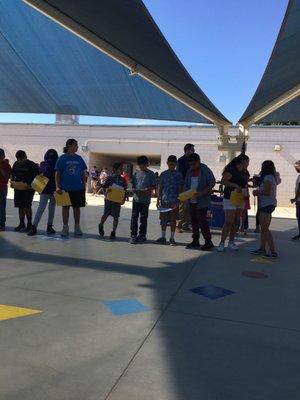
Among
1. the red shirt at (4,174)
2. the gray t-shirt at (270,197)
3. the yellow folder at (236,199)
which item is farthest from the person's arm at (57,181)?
the gray t-shirt at (270,197)

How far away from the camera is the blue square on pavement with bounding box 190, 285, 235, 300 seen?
5269 mm

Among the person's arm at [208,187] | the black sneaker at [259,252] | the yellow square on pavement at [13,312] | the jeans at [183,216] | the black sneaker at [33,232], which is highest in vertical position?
the person's arm at [208,187]

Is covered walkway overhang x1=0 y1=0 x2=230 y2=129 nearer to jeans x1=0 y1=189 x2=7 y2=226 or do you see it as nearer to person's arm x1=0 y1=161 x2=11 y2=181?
person's arm x1=0 y1=161 x2=11 y2=181

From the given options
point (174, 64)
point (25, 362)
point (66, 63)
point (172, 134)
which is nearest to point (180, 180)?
point (174, 64)

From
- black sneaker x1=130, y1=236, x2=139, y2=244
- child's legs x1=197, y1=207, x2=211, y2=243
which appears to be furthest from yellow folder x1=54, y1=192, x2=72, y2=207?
child's legs x1=197, y1=207, x2=211, y2=243

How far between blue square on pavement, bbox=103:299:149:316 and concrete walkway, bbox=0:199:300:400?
0.4 inches

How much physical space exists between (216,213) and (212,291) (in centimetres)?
596

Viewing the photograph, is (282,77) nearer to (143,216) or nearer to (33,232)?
(143,216)

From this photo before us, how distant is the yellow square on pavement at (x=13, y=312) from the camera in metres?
4.26

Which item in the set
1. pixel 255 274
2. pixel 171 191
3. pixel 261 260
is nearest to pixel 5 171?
pixel 171 191

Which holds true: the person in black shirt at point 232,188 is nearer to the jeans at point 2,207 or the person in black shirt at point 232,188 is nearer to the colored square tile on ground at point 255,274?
the colored square tile on ground at point 255,274

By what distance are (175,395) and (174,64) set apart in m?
7.94

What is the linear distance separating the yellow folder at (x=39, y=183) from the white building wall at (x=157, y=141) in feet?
59.6

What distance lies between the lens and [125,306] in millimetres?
4699
